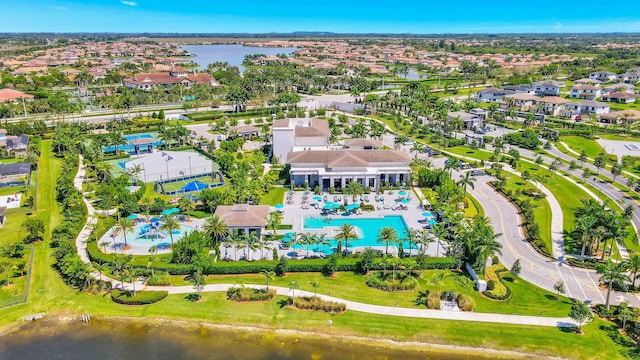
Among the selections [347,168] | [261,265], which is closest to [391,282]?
[261,265]

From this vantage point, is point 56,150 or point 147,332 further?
point 56,150

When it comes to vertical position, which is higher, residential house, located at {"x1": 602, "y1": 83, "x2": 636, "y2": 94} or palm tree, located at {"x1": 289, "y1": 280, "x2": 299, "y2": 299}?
residential house, located at {"x1": 602, "y1": 83, "x2": 636, "y2": 94}

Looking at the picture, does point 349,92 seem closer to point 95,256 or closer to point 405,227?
point 405,227

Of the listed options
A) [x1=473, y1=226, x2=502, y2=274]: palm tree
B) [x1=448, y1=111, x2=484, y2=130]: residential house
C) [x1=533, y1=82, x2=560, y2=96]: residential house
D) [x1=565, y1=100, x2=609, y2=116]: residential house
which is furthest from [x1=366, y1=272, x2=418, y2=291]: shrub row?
[x1=533, y1=82, x2=560, y2=96]: residential house

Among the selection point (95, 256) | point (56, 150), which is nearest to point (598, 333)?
point (95, 256)

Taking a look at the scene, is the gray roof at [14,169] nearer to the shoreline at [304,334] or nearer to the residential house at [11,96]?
the shoreline at [304,334]

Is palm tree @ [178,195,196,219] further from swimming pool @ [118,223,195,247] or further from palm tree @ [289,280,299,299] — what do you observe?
palm tree @ [289,280,299,299]

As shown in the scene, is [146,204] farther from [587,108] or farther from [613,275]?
[587,108]

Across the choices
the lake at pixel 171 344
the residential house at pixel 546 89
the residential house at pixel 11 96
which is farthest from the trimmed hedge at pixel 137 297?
the residential house at pixel 546 89
